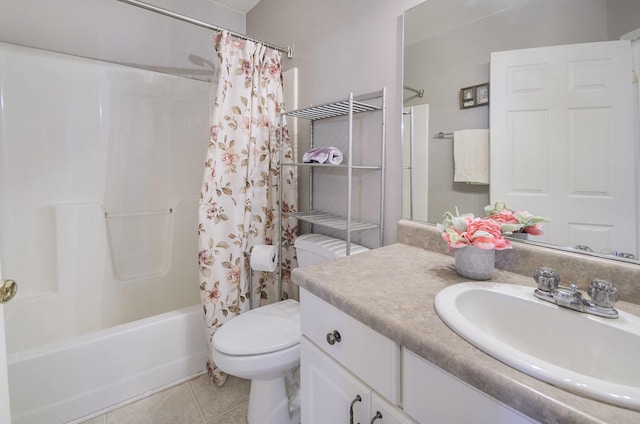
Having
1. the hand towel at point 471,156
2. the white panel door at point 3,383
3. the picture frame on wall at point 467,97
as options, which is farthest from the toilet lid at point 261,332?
the picture frame on wall at point 467,97

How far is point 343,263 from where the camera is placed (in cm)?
96

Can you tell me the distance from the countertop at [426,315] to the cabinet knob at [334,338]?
0.27 ft

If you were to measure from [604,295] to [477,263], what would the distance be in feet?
0.89

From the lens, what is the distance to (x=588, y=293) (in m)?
0.65

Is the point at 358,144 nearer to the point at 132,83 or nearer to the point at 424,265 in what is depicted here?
the point at 424,265

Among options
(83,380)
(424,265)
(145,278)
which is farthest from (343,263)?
(145,278)

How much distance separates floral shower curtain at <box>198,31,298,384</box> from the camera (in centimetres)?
Answer: 151

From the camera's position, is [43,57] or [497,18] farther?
[43,57]

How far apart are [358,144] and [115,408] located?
1.79m

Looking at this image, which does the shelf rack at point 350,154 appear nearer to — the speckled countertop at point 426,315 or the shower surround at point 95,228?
the speckled countertop at point 426,315

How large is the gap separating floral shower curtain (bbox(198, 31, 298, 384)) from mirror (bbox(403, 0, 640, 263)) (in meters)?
0.81

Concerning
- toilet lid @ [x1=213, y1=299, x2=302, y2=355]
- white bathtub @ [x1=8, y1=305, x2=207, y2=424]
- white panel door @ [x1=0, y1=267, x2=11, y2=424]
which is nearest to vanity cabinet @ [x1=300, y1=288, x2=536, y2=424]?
toilet lid @ [x1=213, y1=299, x2=302, y2=355]

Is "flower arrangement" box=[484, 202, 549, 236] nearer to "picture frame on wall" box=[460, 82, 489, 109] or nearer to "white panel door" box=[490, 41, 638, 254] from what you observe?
"white panel door" box=[490, 41, 638, 254]

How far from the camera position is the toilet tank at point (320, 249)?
1369mm
